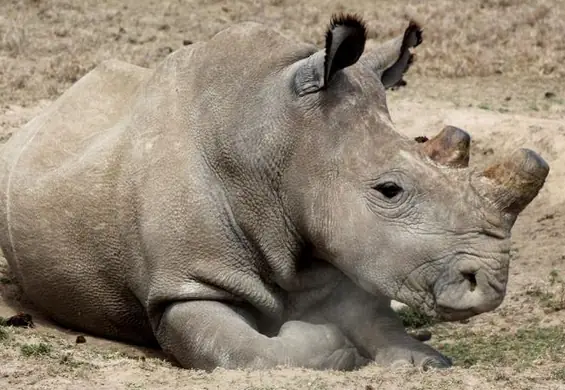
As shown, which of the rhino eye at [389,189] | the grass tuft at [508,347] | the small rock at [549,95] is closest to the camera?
the rhino eye at [389,189]

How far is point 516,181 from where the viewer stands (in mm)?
6230

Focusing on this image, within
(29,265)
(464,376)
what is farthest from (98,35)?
(464,376)

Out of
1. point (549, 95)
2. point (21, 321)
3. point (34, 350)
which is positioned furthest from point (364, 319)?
point (549, 95)

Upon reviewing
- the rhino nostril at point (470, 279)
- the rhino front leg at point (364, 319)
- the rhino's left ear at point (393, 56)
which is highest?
the rhino's left ear at point (393, 56)

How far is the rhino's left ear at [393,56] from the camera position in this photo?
23.7 ft

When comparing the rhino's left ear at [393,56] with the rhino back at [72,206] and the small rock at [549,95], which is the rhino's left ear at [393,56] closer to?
the rhino back at [72,206]

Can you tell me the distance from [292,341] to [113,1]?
9285 mm

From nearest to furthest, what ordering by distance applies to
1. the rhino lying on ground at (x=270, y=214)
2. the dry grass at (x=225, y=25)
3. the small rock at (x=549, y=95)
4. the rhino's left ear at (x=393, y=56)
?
the rhino lying on ground at (x=270, y=214)
the rhino's left ear at (x=393, y=56)
the small rock at (x=549, y=95)
the dry grass at (x=225, y=25)

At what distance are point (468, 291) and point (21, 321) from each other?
2.54 meters

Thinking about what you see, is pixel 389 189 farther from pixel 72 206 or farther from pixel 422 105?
pixel 422 105

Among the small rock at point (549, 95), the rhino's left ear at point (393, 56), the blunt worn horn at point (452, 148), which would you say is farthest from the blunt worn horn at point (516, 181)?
the small rock at point (549, 95)

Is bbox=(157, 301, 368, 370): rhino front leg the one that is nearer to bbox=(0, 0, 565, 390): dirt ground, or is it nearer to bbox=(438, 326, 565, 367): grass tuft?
bbox=(0, 0, 565, 390): dirt ground

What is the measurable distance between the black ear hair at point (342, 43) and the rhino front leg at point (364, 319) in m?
1.07

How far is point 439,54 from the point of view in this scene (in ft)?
45.3
